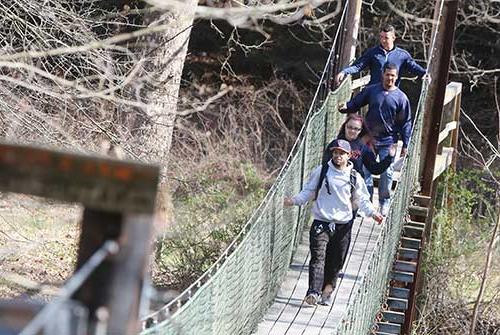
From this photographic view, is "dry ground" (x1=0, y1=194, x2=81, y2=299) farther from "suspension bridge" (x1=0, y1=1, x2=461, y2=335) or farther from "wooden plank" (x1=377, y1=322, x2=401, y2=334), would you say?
"wooden plank" (x1=377, y1=322, x2=401, y2=334)

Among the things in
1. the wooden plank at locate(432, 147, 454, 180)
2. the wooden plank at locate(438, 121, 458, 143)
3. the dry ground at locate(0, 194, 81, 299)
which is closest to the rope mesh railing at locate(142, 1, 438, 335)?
the wooden plank at locate(432, 147, 454, 180)

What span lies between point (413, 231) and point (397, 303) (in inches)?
25.7

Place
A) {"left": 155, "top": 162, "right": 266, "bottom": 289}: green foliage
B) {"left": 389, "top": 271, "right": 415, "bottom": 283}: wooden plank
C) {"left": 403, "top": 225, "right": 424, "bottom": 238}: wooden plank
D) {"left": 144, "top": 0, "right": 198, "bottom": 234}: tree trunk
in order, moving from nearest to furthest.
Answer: {"left": 389, "top": 271, "right": 415, "bottom": 283}: wooden plank → {"left": 403, "top": 225, "right": 424, "bottom": 238}: wooden plank → {"left": 155, "top": 162, "right": 266, "bottom": 289}: green foliage → {"left": 144, "top": 0, "right": 198, "bottom": 234}: tree trunk

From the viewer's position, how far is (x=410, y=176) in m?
8.59

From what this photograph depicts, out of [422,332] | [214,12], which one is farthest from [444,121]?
[214,12]

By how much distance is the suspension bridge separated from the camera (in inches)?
71.4

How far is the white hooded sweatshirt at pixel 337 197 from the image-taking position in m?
6.68

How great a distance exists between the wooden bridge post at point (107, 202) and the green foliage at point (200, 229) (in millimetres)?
7785

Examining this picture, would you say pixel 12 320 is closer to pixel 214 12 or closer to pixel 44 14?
pixel 214 12

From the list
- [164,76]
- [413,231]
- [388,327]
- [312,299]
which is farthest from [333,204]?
[164,76]

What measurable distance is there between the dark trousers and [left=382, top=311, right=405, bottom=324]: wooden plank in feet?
3.79

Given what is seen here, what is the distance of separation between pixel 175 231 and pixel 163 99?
115 centimetres

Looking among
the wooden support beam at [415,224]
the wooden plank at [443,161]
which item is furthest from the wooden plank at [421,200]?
the wooden plank at [443,161]

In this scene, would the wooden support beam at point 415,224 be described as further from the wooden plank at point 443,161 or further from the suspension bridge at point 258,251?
the wooden plank at point 443,161
